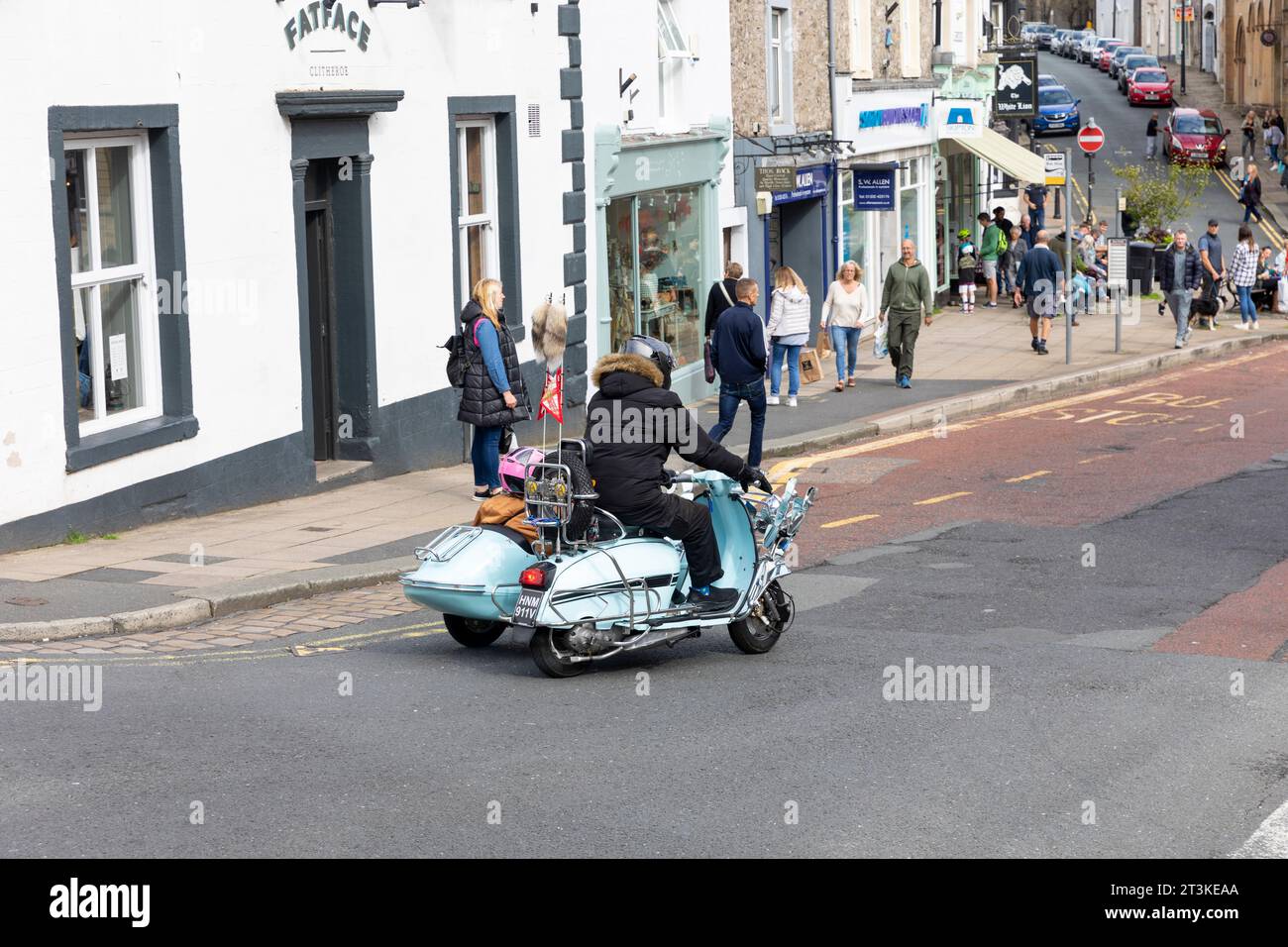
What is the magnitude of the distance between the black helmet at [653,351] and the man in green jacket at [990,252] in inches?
1008

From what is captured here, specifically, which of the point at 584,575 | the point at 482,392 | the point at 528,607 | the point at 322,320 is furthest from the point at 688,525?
the point at 322,320

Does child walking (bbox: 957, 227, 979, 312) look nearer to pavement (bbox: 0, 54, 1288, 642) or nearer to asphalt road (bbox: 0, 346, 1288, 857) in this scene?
pavement (bbox: 0, 54, 1288, 642)

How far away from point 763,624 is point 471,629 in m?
1.64

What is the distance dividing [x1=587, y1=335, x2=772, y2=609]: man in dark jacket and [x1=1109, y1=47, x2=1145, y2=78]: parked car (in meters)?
74.4

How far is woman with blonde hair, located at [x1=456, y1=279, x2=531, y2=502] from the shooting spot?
47.7ft

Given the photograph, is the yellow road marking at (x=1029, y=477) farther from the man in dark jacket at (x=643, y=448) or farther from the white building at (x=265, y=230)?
the man in dark jacket at (x=643, y=448)

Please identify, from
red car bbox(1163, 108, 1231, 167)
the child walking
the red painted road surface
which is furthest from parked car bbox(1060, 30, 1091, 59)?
the red painted road surface

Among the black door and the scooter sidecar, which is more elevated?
the black door

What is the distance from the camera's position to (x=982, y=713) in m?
8.84

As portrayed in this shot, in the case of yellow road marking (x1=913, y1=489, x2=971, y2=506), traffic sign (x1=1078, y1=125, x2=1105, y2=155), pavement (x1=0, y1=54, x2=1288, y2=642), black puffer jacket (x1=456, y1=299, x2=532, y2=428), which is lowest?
yellow road marking (x1=913, y1=489, x2=971, y2=506)

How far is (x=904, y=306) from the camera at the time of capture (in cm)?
2384

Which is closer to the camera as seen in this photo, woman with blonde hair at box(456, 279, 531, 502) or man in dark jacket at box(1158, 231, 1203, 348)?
woman with blonde hair at box(456, 279, 531, 502)

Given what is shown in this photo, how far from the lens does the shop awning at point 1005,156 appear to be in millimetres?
35056

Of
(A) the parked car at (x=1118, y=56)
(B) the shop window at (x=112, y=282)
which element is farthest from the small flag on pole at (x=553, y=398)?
(A) the parked car at (x=1118, y=56)
